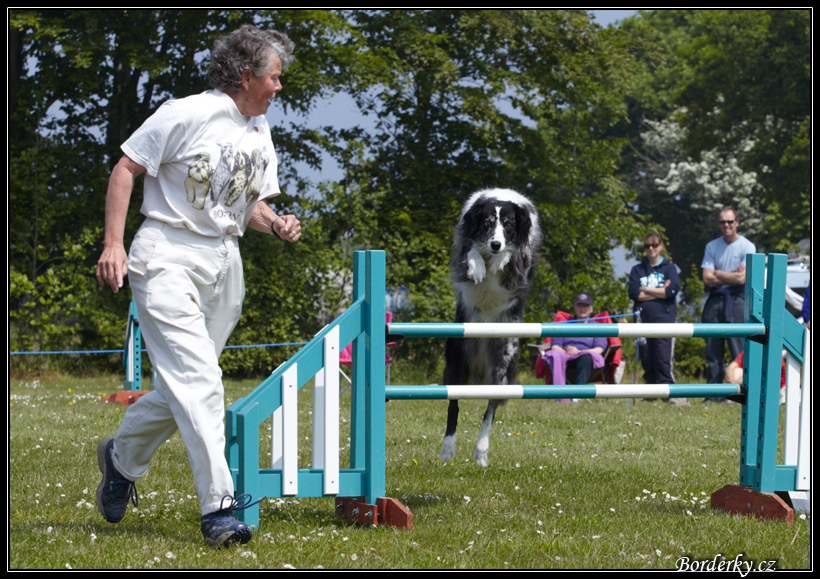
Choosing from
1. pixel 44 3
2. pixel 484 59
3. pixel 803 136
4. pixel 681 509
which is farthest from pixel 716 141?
pixel 681 509

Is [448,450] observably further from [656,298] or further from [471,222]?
[656,298]

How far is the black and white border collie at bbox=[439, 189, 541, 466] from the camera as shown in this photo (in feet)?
18.9

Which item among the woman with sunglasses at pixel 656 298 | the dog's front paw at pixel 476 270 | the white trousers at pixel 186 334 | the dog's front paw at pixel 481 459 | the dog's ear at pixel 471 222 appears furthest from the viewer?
the woman with sunglasses at pixel 656 298

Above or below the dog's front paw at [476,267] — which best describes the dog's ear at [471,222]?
above

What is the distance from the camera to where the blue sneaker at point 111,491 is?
135 inches

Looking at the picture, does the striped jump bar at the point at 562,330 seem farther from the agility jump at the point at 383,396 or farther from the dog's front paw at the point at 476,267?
the dog's front paw at the point at 476,267

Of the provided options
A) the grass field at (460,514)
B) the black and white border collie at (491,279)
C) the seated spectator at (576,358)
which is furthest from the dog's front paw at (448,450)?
the seated spectator at (576,358)

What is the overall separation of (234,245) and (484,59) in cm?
1348

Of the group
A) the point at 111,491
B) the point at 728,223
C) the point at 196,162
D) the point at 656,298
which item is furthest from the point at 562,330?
the point at 656,298

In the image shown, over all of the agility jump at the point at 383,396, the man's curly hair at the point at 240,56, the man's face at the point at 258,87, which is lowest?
the agility jump at the point at 383,396

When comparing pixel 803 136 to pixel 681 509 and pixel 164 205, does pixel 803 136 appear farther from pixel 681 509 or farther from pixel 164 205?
pixel 164 205

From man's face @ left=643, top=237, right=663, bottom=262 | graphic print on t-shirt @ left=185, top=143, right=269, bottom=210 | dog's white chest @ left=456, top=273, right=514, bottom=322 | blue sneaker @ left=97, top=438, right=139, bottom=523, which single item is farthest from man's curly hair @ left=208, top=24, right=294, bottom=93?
man's face @ left=643, top=237, right=663, bottom=262

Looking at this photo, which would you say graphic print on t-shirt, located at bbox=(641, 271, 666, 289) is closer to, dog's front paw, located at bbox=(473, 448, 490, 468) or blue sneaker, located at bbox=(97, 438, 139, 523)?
dog's front paw, located at bbox=(473, 448, 490, 468)

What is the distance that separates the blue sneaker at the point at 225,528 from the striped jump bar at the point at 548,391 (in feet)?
2.76
